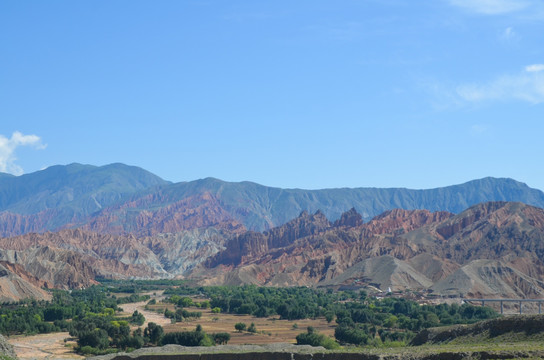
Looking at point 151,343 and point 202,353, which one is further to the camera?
point 151,343

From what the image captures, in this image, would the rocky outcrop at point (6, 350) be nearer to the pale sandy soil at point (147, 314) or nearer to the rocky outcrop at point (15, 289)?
the pale sandy soil at point (147, 314)

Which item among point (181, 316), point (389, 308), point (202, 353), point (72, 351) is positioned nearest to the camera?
point (202, 353)

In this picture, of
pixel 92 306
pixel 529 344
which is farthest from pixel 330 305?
pixel 529 344

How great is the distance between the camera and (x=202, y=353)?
7094 centimetres

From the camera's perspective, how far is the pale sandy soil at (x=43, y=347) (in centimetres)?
9656

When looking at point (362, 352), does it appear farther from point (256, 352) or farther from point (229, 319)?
point (229, 319)

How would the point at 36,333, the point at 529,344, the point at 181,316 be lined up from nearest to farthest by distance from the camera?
1. the point at 529,344
2. the point at 36,333
3. the point at 181,316

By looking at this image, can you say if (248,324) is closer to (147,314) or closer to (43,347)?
(147,314)

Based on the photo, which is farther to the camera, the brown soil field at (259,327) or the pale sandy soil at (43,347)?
the brown soil field at (259,327)

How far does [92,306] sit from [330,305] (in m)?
55.3

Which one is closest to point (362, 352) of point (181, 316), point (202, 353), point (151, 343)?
point (202, 353)

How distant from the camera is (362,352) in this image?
6366cm

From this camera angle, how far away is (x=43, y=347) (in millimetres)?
105875

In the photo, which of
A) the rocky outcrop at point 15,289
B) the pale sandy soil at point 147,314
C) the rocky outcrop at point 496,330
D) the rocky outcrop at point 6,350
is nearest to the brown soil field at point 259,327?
the pale sandy soil at point 147,314
